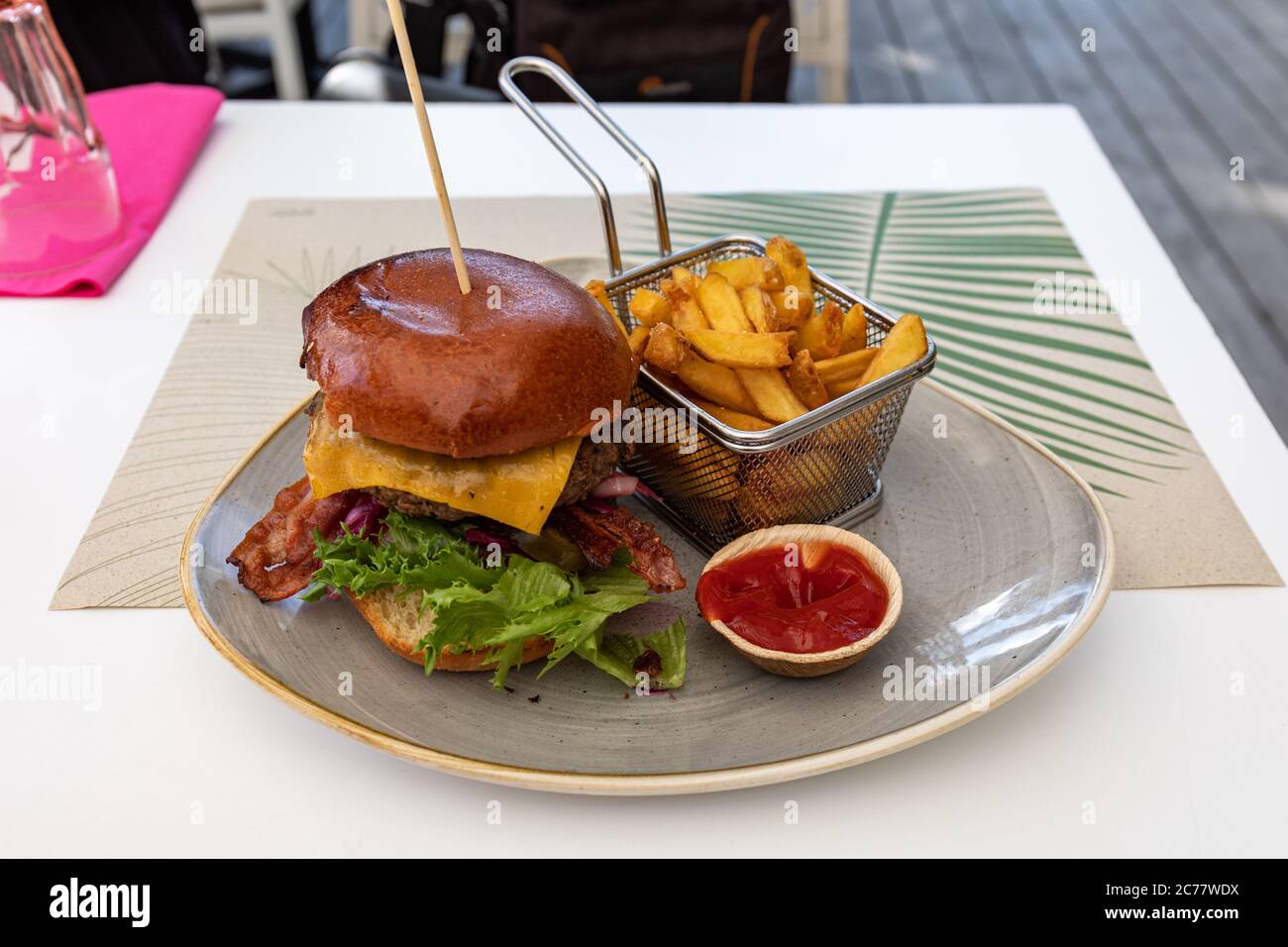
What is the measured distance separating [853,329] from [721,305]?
0.23m

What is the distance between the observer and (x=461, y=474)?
1674mm

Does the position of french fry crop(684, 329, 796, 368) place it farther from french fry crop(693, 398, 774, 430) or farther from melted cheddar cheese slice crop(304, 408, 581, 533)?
melted cheddar cheese slice crop(304, 408, 581, 533)

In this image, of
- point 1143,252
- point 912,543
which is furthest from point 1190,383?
point 912,543

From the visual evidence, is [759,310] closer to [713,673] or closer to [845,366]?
[845,366]

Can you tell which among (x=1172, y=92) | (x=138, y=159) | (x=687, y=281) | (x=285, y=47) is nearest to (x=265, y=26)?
(x=285, y=47)

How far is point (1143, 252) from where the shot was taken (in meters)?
2.91

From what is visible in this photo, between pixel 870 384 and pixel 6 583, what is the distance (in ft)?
4.61

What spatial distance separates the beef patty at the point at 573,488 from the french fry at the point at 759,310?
12.0 inches

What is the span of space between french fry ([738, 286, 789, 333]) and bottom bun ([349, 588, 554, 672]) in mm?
599

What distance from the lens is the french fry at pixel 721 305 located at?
1.88 m

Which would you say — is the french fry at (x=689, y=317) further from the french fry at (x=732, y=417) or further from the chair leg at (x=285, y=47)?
the chair leg at (x=285, y=47)

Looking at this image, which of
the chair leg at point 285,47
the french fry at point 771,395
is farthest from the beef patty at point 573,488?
the chair leg at point 285,47
